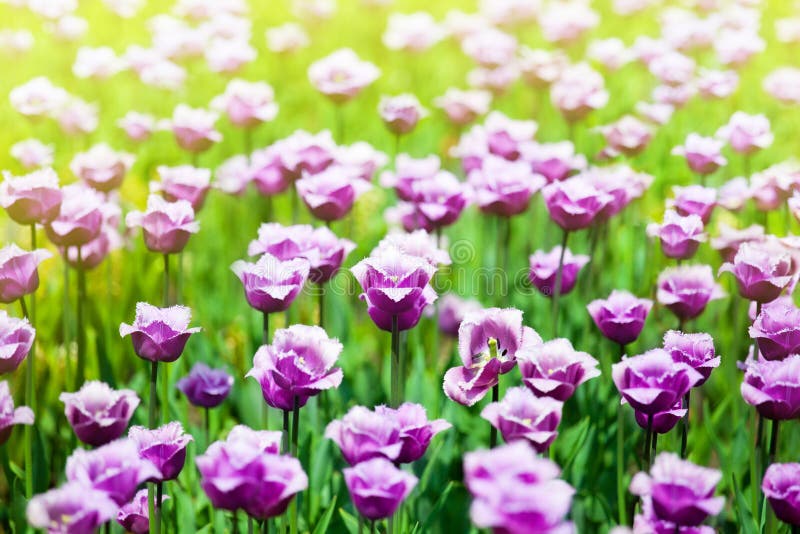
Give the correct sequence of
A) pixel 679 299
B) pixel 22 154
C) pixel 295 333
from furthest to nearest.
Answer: pixel 22 154, pixel 679 299, pixel 295 333

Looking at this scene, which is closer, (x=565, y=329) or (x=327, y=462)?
(x=327, y=462)

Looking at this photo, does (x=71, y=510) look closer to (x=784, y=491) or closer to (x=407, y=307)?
(x=407, y=307)

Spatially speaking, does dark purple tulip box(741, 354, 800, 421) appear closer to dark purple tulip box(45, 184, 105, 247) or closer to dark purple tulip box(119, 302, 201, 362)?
dark purple tulip box(119, 302, 201, 362)

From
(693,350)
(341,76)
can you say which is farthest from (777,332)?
(341,76)

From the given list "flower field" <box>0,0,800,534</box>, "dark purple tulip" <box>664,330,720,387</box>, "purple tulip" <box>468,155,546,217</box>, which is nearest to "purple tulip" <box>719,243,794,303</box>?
"flower field" <box>0,0,800,534</box>

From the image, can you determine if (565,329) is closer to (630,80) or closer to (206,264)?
(206,264)

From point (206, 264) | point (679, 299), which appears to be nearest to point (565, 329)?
point (679, 299)

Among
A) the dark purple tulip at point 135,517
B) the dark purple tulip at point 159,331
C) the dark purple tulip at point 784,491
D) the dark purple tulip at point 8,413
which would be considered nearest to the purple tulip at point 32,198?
the dark purple tulip at point 159,331
